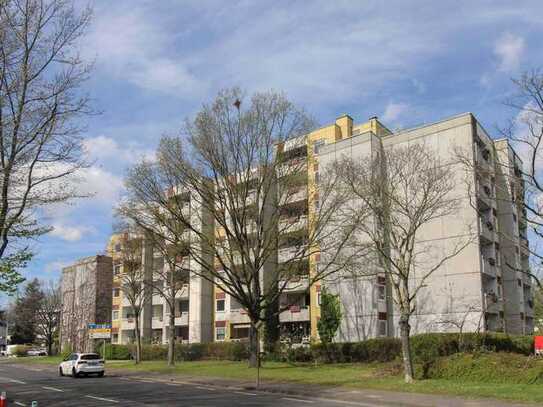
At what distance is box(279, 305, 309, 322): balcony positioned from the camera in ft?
161

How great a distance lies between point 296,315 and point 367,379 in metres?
25.4

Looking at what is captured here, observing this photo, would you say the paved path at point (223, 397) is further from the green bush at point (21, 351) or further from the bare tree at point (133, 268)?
the green bush at point (21, 351)

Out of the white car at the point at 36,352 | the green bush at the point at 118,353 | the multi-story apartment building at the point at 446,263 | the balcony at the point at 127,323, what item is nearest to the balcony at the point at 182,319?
the green bush at the point at 118,353

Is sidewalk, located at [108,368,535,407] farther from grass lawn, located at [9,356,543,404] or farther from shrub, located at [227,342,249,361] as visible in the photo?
shrub, located at [227,342,249,361]

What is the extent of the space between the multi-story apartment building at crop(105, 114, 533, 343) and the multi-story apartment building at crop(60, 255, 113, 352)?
58.2ft

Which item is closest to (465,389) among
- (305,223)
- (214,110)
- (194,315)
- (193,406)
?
(193,406)

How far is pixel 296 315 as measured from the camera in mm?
49781

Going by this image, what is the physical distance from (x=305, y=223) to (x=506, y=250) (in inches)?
1023

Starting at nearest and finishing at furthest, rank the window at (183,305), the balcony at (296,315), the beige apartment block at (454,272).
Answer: the beige apartment block at (454,272), the balcony at (296,315), the window at (183,305)

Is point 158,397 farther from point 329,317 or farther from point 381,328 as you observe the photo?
point 381,328

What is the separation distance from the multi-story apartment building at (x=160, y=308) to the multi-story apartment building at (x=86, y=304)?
88.4 inches

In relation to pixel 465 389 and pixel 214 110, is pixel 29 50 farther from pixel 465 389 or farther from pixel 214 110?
pixel 465 389

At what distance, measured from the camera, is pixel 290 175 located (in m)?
31.4

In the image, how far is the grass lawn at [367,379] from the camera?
62.1 feet
